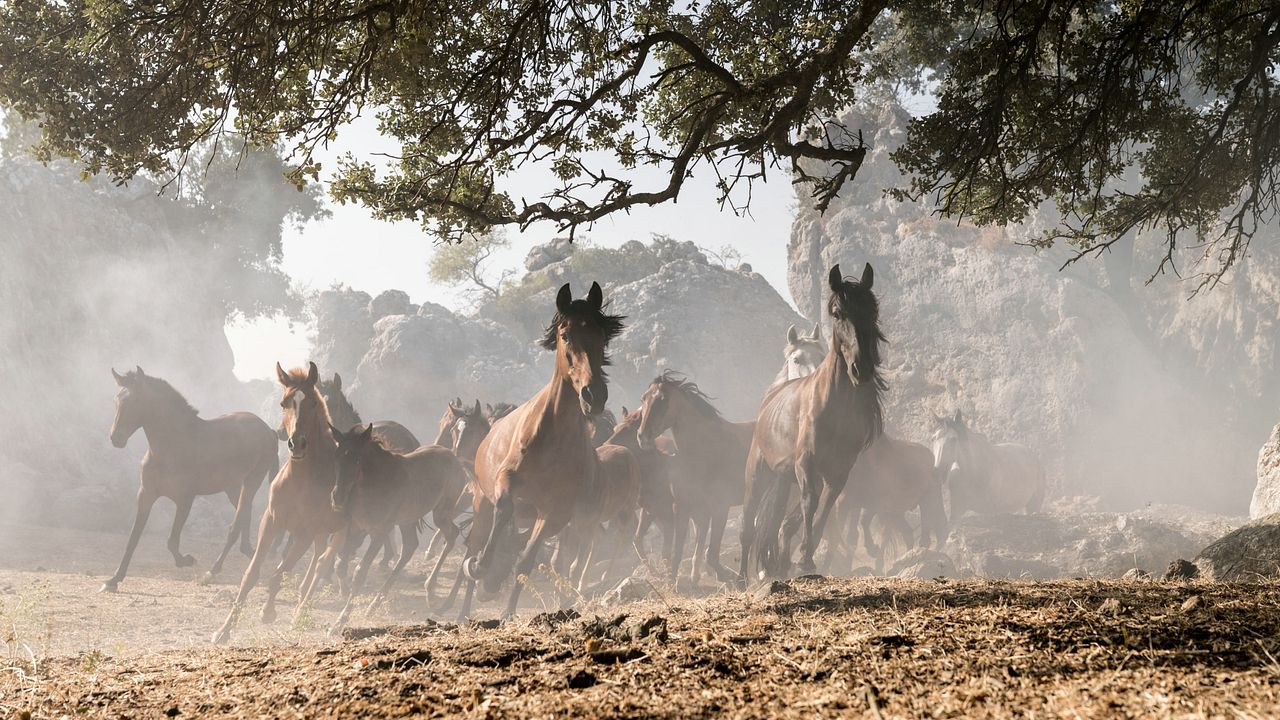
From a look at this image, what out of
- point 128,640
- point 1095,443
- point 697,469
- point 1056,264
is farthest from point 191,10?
point 1056,264

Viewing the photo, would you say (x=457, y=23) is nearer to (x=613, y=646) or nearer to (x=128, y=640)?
(x=613, y=646)

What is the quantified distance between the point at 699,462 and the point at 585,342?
5.69 m

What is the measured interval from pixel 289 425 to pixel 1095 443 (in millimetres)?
21937

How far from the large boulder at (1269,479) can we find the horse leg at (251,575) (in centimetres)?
1163

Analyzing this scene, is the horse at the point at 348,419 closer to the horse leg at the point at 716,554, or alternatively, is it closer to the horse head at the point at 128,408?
the horse head at the point at 128,408

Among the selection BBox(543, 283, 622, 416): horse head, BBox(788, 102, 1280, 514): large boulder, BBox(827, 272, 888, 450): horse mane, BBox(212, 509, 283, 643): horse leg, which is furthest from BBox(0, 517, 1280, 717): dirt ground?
BBox(788, 102, 1280, 514): large boulder

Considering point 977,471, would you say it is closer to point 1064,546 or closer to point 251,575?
point 1064,546

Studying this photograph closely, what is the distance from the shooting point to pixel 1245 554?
5309mm

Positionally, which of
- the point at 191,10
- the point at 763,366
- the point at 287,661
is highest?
the point at 763,366

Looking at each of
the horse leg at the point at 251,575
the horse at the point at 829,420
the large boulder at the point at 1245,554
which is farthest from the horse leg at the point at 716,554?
the large boulder at the point at 1245,554

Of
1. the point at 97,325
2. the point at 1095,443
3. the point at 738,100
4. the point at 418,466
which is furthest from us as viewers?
the point at 97,325

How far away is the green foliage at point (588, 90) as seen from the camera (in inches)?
189

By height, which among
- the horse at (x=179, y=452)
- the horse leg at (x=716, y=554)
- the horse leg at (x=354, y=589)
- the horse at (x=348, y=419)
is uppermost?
the horse at (x=348, y=419)

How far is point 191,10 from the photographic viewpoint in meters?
4.42
